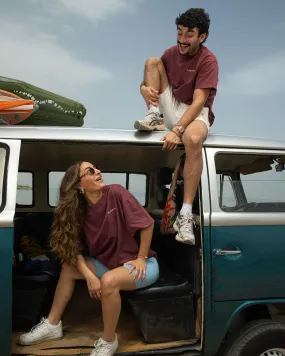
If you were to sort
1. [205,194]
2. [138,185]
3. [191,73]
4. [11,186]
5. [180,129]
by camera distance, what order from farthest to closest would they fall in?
1. [138,185]
2. [191,73]
3. [180,129]
4. [205,194]
5. [11,186]

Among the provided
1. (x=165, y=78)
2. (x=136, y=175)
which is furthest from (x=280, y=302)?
(x=136, y=175)

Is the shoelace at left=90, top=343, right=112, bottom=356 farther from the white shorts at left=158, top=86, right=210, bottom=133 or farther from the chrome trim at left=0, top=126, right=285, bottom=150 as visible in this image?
the white shorts at left=158, top=86, right=210, bottom=133

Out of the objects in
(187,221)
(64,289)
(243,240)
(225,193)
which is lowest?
(64,289)

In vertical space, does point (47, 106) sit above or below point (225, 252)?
above

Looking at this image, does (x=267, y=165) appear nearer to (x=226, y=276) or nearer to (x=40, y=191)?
(x=226, y=276)

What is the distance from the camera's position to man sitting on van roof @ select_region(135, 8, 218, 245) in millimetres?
2986

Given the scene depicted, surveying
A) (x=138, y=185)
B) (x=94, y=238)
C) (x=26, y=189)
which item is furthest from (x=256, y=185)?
(x=26, y=189)

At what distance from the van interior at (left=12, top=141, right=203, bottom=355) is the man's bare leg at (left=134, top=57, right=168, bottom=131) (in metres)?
0.27

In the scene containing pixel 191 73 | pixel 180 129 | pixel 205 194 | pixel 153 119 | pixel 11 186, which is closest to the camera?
pixel 11 186

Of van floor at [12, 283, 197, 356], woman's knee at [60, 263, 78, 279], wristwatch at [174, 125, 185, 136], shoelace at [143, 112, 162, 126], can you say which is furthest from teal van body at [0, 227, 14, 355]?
wristwatch at [174, 125, 185, 136]

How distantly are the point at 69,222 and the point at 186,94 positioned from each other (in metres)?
1.50

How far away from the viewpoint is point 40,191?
17.0 ft

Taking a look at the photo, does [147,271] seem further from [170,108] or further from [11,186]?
[170,108]

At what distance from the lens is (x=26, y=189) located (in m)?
4.98
